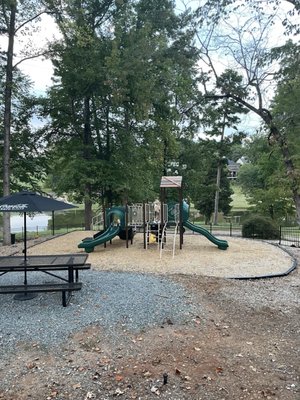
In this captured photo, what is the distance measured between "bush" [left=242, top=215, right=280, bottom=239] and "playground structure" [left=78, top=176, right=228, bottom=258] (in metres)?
4.83

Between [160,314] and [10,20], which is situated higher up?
[10,20]

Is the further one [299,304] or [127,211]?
[127,211]

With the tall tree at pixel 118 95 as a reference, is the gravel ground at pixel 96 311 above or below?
below

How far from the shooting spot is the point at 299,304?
567cm

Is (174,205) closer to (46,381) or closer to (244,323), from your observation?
(244,323)

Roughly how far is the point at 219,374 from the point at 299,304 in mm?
2990

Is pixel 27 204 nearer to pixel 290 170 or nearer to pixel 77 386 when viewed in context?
pixel 77 386

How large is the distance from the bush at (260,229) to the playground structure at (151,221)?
15.8 feet

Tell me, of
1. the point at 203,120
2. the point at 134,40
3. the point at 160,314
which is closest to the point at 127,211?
the point at 160,314

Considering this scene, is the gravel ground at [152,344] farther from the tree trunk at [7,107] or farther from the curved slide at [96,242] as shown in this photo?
the tree trunk at [7,107]

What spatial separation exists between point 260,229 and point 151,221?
6.37m

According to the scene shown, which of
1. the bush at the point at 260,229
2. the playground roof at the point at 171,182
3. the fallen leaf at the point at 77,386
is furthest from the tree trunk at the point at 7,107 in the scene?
the bush at the point at 260,229

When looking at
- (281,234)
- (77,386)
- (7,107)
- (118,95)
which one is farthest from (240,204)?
(77,386)

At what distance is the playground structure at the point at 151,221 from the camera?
11.1m
